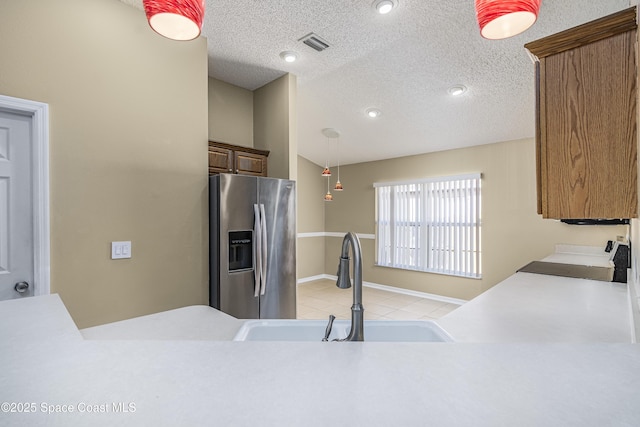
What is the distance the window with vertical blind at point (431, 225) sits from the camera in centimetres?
471

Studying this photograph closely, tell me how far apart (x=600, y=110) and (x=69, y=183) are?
2.74 m

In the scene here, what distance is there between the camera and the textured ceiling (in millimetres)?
2273

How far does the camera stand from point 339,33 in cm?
256

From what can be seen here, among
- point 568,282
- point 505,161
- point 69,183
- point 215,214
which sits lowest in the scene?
point 568,282

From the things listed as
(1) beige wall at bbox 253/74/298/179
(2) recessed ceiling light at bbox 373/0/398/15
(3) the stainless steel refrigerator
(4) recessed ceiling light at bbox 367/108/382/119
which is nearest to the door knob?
(3) the stainless steel refrigerator

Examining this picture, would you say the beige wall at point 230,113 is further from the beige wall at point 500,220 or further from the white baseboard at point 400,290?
the beige wall at point 500,220

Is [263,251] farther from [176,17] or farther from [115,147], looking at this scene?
[176,17]

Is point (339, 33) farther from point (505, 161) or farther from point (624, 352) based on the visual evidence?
point (505, 161)

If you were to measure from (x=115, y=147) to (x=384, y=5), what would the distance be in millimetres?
2191

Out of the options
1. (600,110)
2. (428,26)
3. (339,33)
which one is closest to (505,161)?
(428,26)

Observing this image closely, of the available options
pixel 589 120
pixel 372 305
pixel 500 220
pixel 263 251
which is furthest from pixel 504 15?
pixel 372 305

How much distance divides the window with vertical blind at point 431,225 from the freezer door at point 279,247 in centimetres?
295

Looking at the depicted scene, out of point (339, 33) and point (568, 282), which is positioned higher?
point (339, 33)

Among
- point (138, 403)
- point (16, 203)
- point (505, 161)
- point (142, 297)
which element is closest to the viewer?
point (138, 403)
